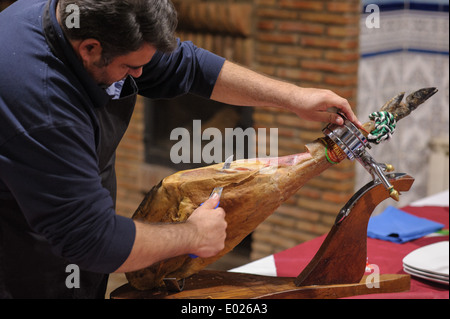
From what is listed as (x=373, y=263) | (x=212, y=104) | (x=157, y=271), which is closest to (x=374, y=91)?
(x=212, y=104)

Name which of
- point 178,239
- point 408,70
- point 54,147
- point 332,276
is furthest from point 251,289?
point 408,70

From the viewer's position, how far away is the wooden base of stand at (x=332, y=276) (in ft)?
5.18

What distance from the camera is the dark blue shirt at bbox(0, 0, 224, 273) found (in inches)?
46.7

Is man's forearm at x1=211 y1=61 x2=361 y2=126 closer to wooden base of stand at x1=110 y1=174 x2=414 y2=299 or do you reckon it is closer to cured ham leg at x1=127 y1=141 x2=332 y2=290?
cured ham leg at x1=127 y1=141 x2=332 y2=290

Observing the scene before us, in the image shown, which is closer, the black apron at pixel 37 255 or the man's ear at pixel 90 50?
the man's ear at pixel 90 50

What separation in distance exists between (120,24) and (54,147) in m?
0.29

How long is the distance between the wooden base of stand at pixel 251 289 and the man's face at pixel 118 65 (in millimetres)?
595

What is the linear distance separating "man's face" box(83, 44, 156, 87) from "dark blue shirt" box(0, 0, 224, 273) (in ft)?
0.08

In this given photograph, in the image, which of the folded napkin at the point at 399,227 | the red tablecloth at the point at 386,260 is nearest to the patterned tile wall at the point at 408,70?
the folded napkin at the point at 399,227

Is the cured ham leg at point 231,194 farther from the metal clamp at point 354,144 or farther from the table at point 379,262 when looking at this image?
the table at point 379,262

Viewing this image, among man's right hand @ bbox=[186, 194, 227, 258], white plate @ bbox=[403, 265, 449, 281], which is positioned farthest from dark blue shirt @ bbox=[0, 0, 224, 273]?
white plate @ bbox=[403, 265, 449, 281]

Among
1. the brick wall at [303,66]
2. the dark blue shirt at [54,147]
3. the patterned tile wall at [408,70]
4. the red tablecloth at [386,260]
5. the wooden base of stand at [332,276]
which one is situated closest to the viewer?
the dark blue shirt at [54,147]
